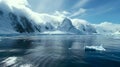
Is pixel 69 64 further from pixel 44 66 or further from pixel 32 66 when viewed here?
pixel 32 66

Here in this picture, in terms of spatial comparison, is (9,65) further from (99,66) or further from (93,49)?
(93,49)

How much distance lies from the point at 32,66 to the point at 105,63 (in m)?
15.1

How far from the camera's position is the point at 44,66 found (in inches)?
1298

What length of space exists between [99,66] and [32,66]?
1275cm

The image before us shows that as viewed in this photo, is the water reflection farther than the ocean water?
Yes

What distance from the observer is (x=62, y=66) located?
1314 inches

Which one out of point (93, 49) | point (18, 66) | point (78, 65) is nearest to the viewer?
point (18, 66)

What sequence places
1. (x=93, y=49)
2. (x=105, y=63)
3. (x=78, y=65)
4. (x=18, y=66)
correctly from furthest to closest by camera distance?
1. (x=93, y=49)
2. (x=105, y=63)
3. (x=78, y=65)
4. (x=18, y=66)

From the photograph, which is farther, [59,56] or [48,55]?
[48,55]

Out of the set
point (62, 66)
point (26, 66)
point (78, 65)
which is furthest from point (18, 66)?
point (78, 65)

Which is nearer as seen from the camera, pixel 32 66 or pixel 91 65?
pixel 32 66

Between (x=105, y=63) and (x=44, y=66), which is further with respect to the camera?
(x=105, y=63)

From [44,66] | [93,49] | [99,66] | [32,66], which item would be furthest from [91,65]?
[93,49]

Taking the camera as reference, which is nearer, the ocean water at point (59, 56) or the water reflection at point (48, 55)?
the ocean water at point (59, 56)
